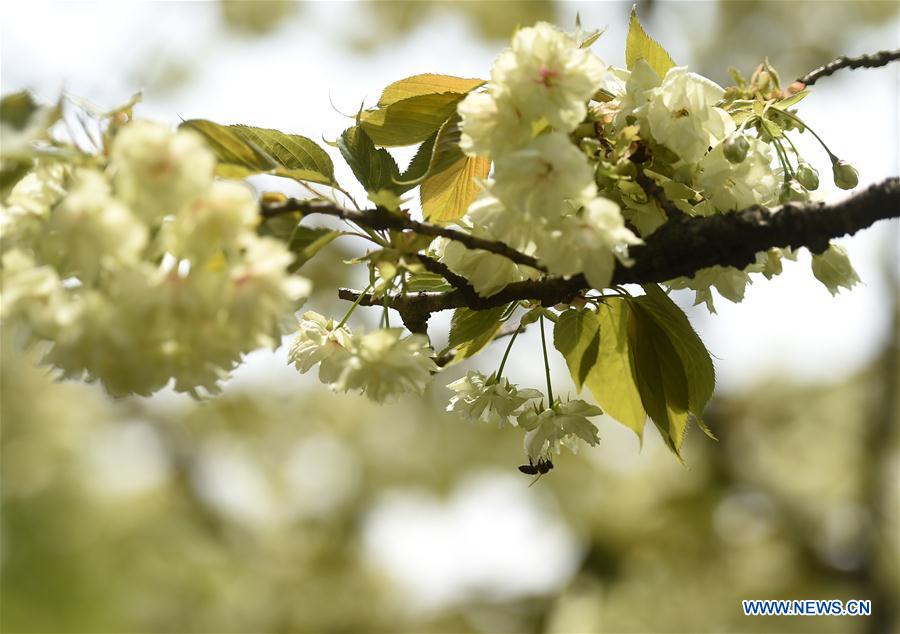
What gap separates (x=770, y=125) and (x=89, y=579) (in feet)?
44.7

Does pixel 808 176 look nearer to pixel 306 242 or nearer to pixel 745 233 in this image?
pixel 745 233

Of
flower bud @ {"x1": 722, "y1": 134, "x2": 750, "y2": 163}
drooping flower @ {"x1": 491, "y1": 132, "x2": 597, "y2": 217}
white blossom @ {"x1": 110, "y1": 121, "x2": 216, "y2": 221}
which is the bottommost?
white blossom @ {"x1": 110, "y1": 121, "x2": 216, "y2": 221}

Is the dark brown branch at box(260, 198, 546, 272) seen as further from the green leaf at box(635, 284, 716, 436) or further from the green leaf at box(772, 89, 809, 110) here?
the green leaf at box(772, 89, 809, 110)

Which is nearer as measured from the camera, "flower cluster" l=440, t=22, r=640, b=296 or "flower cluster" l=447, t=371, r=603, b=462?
"flower cluster" l=440, t=22, r=640, b=296

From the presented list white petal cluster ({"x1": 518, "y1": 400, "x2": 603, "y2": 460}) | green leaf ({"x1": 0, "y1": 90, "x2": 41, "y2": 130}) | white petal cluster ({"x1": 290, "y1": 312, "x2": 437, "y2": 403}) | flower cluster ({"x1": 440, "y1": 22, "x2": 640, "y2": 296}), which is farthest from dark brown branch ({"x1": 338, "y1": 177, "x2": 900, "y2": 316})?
green leaf ({"x1": 0, "y1": 90, "x2": 41, "y2": 130})

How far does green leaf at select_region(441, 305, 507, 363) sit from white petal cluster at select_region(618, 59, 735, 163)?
8.6 inches

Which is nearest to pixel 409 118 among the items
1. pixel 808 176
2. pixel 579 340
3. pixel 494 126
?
pixel 494 126

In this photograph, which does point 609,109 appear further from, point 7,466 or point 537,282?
point 7,466

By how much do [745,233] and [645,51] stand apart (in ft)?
0.82

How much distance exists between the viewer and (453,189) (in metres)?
0.81

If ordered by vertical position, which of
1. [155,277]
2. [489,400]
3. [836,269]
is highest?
[836,269]

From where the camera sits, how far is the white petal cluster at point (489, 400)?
868 mm

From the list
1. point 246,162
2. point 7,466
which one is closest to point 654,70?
point 246,162

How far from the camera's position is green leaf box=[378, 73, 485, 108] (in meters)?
0.75
